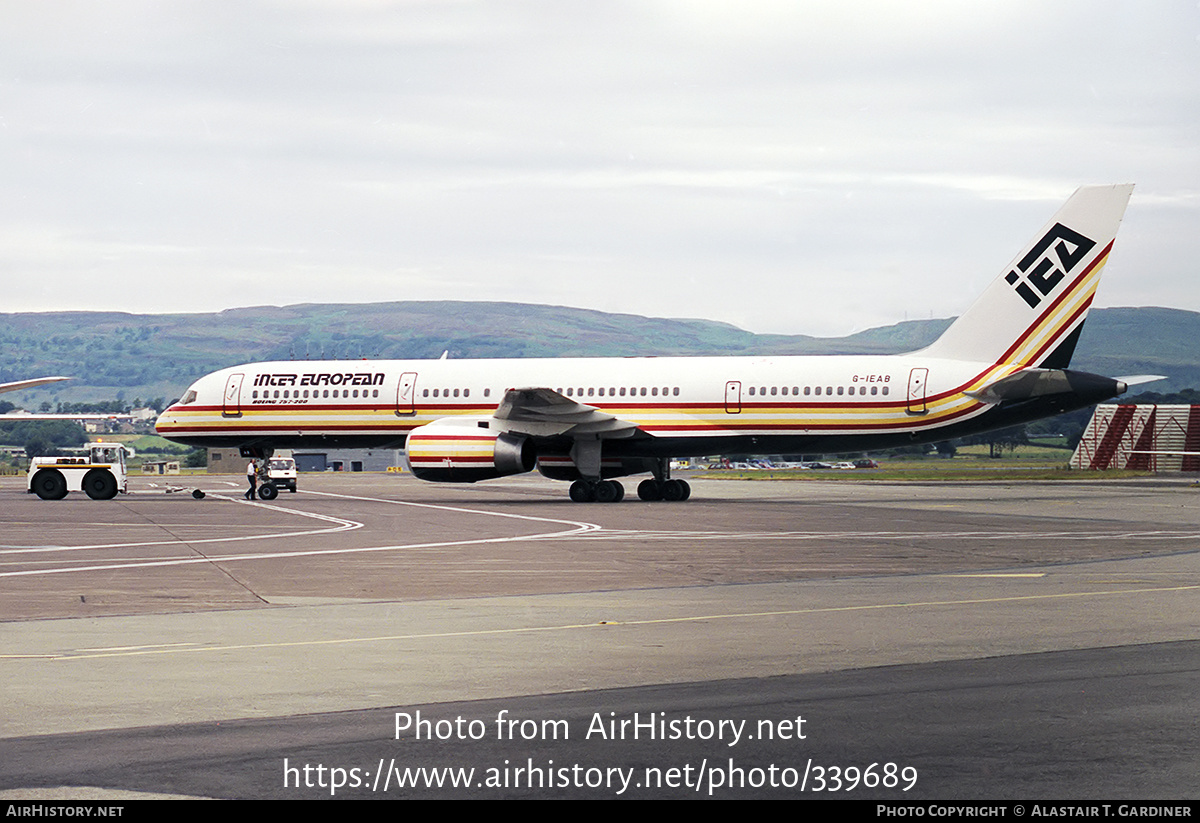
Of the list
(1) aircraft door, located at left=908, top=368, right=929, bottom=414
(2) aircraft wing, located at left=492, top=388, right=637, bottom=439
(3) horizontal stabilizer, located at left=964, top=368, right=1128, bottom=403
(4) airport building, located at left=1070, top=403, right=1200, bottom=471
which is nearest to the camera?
(3) horizontal stabilizer, located at left=964, top=368, right=1128, bottom=403

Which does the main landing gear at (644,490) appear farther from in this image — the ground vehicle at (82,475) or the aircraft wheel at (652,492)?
the ground vehicle at (82,475)

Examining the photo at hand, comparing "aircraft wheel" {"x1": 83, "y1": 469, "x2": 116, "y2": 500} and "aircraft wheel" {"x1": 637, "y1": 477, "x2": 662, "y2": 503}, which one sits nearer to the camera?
"aircraft wheel" {"x1": 637, "y1": 477, "x2": 662, "y2": 503}

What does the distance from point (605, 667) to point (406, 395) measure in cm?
3567

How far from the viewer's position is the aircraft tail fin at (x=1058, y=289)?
4203 centimetres

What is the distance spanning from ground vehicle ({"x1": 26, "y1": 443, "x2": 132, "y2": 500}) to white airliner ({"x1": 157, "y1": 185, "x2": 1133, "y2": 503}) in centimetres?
1123

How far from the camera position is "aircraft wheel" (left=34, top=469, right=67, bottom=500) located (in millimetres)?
48469

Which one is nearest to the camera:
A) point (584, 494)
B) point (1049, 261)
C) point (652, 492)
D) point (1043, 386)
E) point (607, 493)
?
point (1043, 386)

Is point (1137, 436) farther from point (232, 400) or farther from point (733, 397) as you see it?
point (232, 400)

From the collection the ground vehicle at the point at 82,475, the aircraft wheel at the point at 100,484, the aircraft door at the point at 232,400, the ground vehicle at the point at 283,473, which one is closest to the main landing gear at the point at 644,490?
the aircraft door at the point at 232,400

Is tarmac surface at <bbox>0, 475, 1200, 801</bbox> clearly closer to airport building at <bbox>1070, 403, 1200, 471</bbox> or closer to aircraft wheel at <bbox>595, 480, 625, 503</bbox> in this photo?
aircraft wheel at <bbox>595, 480, 625, 503</bbox>

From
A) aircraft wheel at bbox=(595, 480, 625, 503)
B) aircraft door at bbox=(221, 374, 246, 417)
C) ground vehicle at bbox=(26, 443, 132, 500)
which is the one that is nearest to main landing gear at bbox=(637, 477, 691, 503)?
aircraft wheel at bbox=(595, 480, 625, 503)

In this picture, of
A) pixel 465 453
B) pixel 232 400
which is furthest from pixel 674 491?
pixel 232 400

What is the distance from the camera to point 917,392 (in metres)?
41.6
